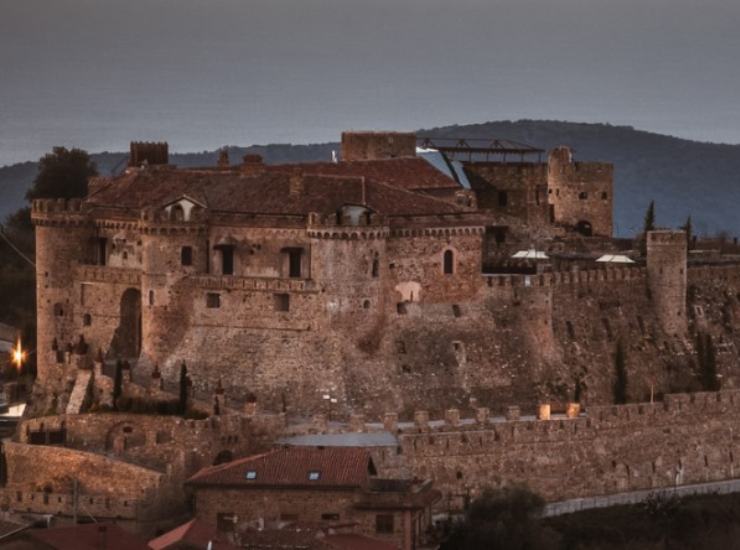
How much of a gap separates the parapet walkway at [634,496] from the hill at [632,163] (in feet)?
203

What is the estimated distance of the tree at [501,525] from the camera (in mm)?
68625

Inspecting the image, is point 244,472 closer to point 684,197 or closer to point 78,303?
point 78,303

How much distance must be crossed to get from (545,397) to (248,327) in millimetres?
8591

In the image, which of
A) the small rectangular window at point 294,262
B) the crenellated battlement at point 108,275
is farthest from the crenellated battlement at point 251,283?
the crenellated battlement at point 108,275

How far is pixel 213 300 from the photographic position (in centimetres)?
7588

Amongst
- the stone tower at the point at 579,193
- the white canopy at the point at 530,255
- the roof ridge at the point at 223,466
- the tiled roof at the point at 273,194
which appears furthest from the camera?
the stone tower at the point at 579,193

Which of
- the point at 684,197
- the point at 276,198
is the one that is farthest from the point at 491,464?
the point at 684,197

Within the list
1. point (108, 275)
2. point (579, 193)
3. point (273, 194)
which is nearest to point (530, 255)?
point (579, 193)

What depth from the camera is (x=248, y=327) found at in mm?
75125

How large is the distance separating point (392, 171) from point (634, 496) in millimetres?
13034

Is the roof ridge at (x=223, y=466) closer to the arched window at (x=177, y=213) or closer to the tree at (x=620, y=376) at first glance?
the arched window at (x=177, y=213)

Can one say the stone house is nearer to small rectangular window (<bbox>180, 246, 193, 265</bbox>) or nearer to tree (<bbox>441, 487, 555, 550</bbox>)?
tree (<bbox>441, 487, 555, 550</bbox>)

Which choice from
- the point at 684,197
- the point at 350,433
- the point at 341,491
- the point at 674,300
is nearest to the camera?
the point at 341,491

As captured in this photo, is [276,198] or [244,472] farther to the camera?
[276,198]
